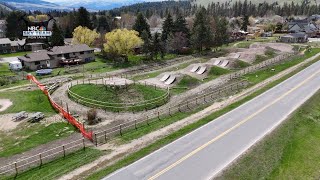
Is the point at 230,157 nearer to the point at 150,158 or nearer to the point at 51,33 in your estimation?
the point at 150,158

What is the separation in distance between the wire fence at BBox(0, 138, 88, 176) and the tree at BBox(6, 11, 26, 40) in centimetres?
10178

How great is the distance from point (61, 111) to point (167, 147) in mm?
18256

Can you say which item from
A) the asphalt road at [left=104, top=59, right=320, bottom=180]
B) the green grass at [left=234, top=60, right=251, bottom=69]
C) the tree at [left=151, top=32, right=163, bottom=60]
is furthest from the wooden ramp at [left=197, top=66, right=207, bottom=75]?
the tree at [left=151, top=32, right=163, bottom=60]

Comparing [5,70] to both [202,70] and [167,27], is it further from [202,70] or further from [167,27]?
[167,27]

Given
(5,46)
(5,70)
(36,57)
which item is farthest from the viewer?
(5,46)

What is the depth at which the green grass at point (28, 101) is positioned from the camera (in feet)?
134

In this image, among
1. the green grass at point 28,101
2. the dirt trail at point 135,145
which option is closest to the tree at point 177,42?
the green grass at point 28,101

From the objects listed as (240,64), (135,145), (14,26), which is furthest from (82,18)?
(135,145)

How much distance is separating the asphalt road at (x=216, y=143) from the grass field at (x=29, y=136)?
11.7m

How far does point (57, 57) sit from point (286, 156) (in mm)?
65156

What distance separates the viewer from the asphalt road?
22891mm

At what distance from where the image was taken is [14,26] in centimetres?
11819

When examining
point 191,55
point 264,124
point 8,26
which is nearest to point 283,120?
point 264,124

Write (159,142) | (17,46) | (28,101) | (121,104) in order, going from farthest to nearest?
(17,46)
(28,101)
(121,104)
(159,142)
